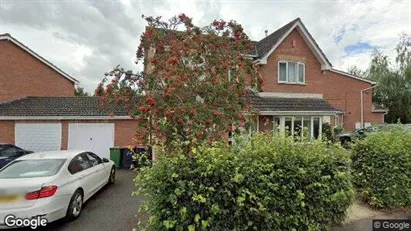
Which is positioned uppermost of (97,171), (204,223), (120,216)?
(204,223)

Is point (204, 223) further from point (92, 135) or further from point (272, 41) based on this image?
point (272, 41)

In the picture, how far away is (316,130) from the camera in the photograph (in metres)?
15.7

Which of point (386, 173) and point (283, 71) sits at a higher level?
point (283, 71)

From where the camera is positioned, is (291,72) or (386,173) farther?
(291,72)

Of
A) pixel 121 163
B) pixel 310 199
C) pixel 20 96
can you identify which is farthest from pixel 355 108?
pixel 20 96

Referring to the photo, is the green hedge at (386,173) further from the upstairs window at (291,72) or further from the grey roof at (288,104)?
the upstairs window at (291,72)

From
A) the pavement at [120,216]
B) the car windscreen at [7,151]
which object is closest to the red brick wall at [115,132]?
the car windscreen at [7,151]

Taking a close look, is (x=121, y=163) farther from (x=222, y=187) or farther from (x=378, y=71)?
(x=378, y=71)

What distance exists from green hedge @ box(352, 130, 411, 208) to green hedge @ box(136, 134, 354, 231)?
6.47ft

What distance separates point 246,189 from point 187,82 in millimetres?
3143

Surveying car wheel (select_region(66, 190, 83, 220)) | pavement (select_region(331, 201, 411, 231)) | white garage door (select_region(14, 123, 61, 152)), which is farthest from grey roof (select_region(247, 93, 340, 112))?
white garage door (select_region(14, 123, 61, 152))

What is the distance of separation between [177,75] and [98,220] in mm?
3797

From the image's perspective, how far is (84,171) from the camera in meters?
6.88

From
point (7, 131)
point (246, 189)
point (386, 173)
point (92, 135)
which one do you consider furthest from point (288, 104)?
point (7, 131)
